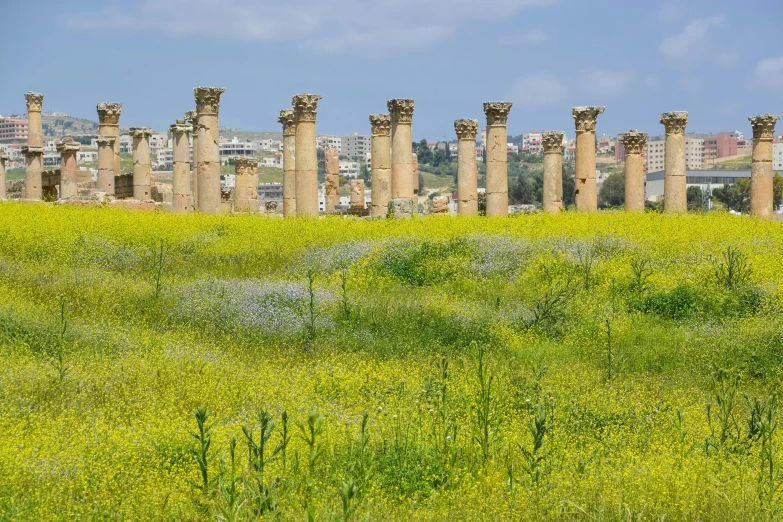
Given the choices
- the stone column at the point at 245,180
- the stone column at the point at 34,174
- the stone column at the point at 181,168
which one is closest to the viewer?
the stone column at the point at 181,168

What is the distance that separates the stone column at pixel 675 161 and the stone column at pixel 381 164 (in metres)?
9.13

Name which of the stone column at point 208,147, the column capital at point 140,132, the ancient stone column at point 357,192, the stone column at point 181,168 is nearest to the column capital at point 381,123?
the stone column at point 208,147

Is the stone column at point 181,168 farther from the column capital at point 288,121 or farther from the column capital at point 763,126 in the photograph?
the column capital at point 763,126

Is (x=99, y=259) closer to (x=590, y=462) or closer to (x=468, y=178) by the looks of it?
(x=590, y=462)

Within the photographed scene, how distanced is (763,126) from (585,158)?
5.87m

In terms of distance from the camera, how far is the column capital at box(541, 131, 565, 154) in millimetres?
34781

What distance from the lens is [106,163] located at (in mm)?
40031

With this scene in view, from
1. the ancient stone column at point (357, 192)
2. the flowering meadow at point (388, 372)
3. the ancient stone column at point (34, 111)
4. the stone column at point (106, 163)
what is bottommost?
the flowering meadow at point (388, 372)

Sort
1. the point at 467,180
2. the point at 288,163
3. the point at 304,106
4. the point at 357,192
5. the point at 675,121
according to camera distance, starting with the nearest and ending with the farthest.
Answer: the point at 304,106, the point at 675,121, the point at 467,180, the point at 288,163, the point at 357,192

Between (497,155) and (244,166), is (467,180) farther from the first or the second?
(244,166)

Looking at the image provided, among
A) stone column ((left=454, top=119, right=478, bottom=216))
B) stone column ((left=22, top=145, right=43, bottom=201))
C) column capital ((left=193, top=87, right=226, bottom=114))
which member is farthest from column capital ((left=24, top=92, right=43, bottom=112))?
stone column ((left=454, top=119, right=478, bottom=216))

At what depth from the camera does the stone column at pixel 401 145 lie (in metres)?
30.8

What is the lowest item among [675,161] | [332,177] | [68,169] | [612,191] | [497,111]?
[612,191]

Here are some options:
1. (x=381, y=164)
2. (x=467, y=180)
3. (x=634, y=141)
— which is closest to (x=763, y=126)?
(x=634, y=141)
